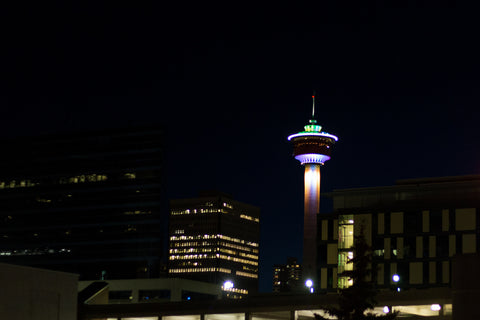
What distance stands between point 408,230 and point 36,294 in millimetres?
96415

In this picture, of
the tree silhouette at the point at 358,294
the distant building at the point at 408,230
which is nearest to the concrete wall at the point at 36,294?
the tree silhouette at the point at 358,294

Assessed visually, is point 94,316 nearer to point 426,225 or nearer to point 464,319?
point 464,319

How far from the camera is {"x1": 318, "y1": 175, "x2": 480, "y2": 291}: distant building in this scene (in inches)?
5566

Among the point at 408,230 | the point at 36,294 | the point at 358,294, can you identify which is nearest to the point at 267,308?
the point at 358,294

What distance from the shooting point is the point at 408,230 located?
146625 millimetres

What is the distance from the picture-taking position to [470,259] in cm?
4200

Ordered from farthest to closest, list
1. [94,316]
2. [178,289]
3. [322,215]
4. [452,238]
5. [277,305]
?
[178,289], [322,215], [452,238], [94,316], [277,305]

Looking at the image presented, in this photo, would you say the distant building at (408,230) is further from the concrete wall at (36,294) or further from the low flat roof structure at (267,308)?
the concrete wall at (36,294)

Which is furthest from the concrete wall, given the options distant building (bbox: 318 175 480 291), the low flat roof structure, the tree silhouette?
distant building (bbox: 318 175 480 291)

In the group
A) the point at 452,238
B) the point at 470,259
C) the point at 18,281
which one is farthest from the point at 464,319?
the point at 452,238

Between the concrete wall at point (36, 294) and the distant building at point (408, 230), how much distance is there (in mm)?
77638

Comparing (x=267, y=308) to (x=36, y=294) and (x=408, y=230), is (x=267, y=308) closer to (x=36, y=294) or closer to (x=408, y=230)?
(x=36, y=294)

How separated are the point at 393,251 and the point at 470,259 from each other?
349ft

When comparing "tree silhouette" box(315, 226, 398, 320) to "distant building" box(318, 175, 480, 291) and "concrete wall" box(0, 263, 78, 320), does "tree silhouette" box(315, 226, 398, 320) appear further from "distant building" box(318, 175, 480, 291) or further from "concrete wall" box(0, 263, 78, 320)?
"distant building" box(318, 175, 480, 291)
